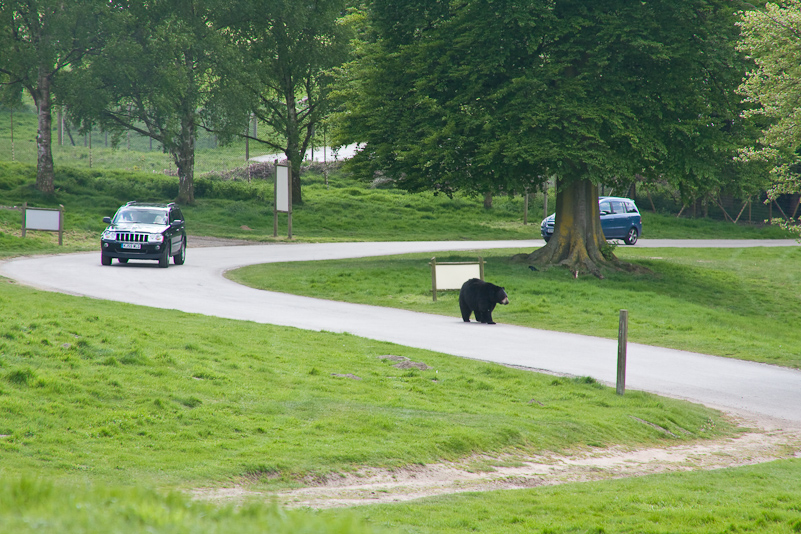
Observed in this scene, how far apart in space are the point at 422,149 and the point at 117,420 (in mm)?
20734

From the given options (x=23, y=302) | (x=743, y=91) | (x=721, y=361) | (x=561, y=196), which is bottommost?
(x=721, y=361)

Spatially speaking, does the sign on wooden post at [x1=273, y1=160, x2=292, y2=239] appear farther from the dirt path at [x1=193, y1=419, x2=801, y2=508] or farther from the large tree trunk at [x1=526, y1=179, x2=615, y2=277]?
the dirt path at [x1=193, y1=419, x2=801, y2=508]

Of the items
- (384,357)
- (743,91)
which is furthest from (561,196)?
(384,357)

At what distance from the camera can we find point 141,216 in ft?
88.9

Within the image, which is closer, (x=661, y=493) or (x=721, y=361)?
(x=661, y=493)

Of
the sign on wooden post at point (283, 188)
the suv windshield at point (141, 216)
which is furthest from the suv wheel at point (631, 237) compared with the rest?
the suv windshield at point (141, 216)

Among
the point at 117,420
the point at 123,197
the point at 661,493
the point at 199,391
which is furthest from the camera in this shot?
the point at 123,197

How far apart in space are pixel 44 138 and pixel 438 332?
34.0 meters

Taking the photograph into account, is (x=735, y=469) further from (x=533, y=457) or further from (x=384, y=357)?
(x=384, y=357)

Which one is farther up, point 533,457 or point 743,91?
point 743,91

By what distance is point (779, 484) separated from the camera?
25.6 feet

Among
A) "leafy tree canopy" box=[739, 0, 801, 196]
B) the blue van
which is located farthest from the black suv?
the blue van

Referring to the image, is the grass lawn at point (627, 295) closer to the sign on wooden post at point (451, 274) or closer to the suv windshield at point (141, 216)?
the sign on wooden post at point (451, 274)

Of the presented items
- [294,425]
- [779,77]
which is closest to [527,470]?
[294,425]
